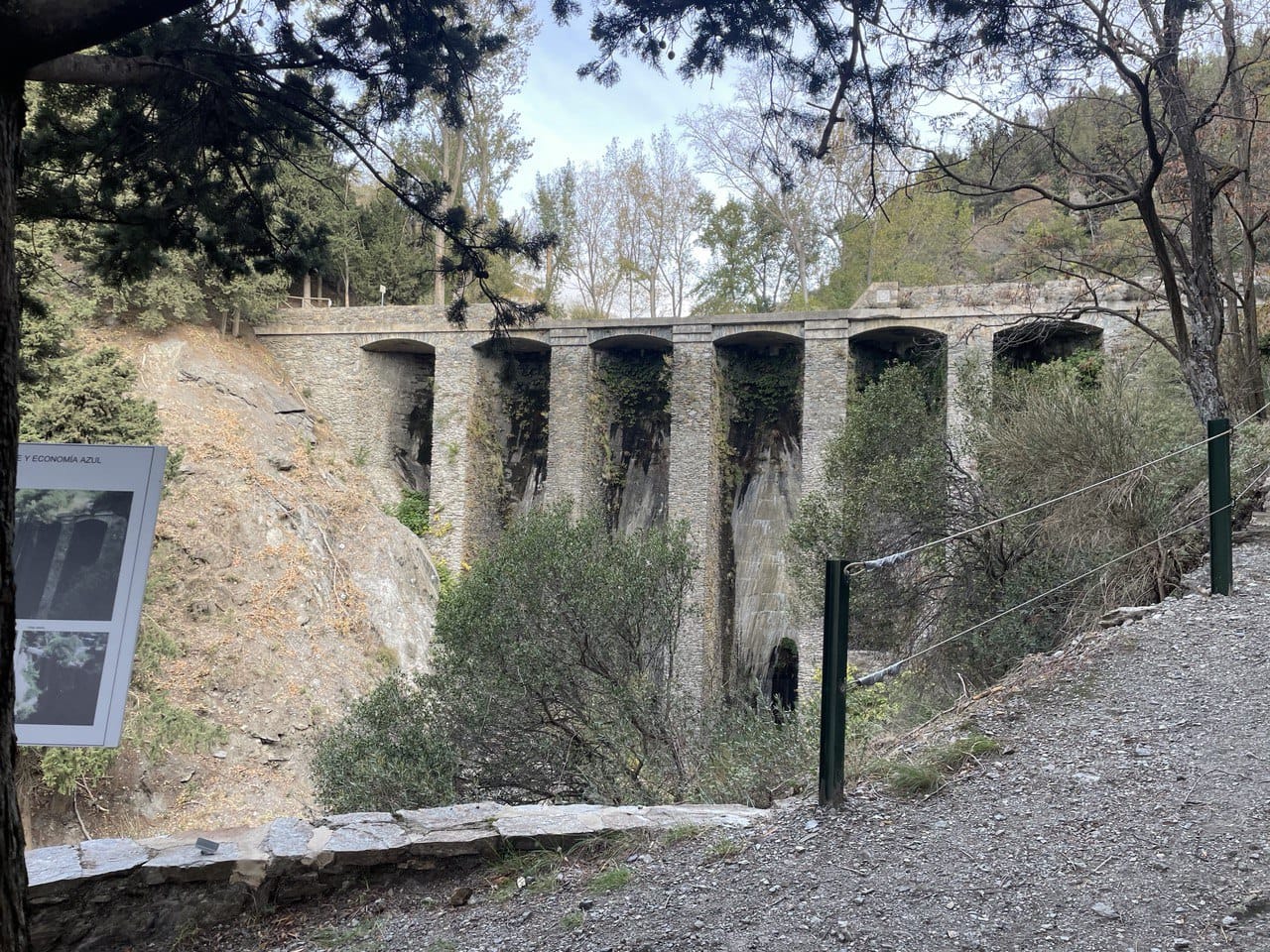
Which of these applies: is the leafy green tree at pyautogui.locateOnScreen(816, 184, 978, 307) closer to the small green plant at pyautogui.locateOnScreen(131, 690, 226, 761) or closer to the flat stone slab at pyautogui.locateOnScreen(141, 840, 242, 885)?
the small green plant at pyautogui.locateOnScreen(131, 690, 226, 761)

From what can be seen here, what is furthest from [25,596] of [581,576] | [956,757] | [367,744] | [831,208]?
[831,208]

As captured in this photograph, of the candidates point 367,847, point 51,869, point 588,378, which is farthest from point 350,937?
point 588,378

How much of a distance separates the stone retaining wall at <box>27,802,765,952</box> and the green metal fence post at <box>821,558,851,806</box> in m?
0.41

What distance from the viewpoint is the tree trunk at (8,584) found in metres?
2.37

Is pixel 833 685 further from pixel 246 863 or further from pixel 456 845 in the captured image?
pixel 246 863

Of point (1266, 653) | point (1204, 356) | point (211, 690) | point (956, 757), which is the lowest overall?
point (211, 690)

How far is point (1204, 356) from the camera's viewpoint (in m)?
7.62

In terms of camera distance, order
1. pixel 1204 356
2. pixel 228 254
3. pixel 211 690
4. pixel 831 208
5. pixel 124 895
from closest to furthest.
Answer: pixel 124 895 < pixel 228 254 < pixel 1204 356 < pixel 211 690 < pixel 831 208

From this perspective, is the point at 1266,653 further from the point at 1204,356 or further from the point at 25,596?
the point at 25,596

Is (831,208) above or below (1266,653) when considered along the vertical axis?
above

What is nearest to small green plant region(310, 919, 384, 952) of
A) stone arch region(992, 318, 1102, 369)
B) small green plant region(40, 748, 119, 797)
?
small green plant region(40, 748, 119, 797)

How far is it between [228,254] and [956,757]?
5065mm

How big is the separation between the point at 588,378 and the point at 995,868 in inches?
671

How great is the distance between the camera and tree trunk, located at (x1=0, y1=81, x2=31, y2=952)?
237 cm
